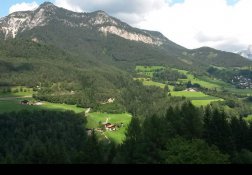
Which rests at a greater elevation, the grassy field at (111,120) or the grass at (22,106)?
the grass at (22,106)

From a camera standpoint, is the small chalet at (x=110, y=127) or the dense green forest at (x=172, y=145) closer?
the dense green forest at (x=172, y=145)

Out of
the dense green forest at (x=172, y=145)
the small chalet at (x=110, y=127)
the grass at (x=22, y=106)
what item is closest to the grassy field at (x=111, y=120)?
the small chalet at (x=110, y=127)

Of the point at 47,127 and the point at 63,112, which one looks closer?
the point at 47,127

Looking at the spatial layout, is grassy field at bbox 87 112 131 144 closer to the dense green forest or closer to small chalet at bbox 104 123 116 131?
small chalet at bbox 104 123 116 131

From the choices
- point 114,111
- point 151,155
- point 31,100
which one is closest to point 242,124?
point 151,155

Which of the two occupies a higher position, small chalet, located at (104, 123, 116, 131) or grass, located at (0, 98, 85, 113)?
grass, located at (0, 98, 85, 113)

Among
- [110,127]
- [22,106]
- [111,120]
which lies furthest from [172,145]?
[22,106]

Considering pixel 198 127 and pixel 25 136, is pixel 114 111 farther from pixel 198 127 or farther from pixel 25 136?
pixel 198 127

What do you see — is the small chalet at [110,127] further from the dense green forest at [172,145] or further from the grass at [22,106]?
the dense green forest at [172,145]

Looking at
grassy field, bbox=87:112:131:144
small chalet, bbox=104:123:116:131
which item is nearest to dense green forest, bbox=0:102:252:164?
grassy field, bbox=87:112:131:144

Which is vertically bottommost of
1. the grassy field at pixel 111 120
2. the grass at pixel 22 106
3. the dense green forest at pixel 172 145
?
the grassy field at pixel 111 120

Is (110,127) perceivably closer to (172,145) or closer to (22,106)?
(22,106)
